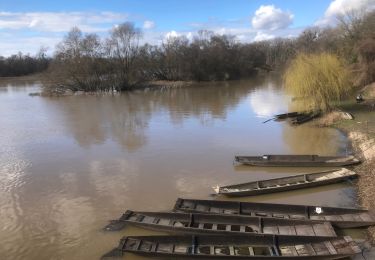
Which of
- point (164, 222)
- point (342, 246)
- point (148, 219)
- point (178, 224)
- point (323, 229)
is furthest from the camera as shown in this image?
point (148, 219)

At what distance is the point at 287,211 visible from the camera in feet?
43.6

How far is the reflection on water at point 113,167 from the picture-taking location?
1362 cm

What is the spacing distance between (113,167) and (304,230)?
11.0 m

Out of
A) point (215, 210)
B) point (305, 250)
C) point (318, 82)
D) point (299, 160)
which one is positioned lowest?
point (305, 250)

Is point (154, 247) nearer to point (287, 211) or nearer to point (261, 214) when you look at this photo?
point (261, 214)

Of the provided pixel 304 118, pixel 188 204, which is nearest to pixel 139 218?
pixel 188 204

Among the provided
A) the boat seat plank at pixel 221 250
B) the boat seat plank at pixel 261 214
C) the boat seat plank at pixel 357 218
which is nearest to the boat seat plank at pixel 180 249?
the boat seat plank at pixel 221 250

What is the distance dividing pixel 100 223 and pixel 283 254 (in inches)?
239

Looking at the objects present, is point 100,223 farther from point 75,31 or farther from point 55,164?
point 75,31

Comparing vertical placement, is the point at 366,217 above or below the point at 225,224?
above

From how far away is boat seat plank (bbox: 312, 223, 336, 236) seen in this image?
37.6ft

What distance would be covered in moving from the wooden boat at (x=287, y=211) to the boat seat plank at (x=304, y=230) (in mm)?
609

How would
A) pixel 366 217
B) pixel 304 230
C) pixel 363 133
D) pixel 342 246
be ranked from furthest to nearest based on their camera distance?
pixel 363 133
pixel 366 217
pixel 304 230
pixel 342 246

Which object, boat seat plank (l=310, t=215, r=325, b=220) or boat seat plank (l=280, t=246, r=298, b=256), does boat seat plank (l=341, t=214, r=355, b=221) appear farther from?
boat seat plank (l=280, t=246, r=298, b=256)
